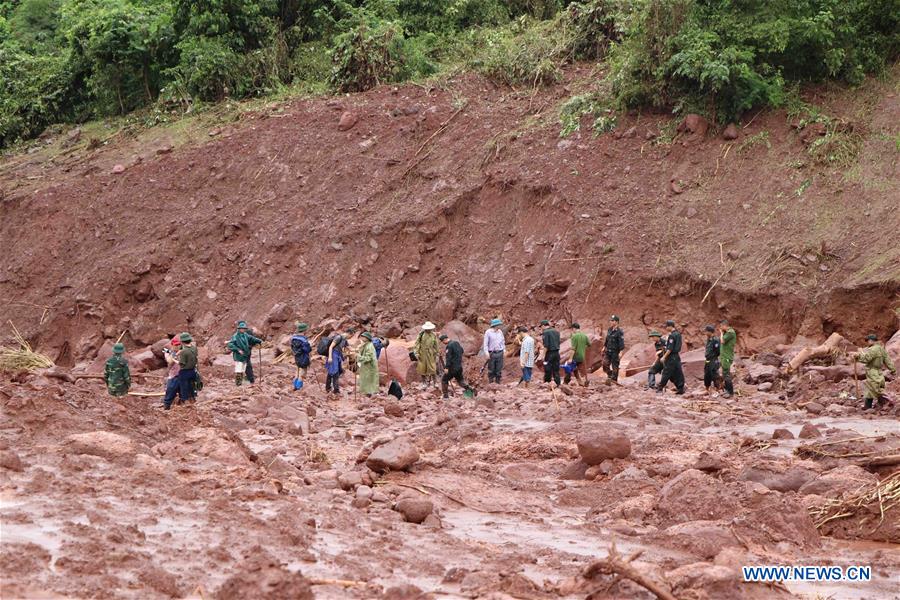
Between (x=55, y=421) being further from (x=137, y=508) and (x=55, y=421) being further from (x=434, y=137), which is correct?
(x=434, y=137)

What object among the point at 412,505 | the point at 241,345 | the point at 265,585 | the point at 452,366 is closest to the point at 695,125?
the point at 452,366

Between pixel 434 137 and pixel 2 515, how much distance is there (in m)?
20.9

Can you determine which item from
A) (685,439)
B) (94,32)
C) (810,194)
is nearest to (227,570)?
(685,439)

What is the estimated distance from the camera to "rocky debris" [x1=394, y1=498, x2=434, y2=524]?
27.0 ft

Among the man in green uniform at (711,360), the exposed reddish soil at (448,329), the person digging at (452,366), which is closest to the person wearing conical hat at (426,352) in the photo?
the exposed reddish soil at (448,329)

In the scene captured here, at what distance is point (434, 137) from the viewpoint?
88.1ft

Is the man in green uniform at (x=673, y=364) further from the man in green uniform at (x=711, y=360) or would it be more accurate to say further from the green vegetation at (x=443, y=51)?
the green vegetation at (x=443, y=51)

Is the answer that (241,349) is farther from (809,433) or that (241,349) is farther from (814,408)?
(809,433)

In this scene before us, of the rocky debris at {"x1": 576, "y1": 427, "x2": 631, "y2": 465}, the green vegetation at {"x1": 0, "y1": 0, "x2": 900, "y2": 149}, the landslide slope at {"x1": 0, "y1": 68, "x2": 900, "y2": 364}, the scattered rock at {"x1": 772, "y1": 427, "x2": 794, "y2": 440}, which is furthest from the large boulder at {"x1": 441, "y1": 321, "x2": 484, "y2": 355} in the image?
the rocky debris at {"x1": 576, "y1": 427, "x2": 631, "y2": 465}

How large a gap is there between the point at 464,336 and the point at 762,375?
19.6ft

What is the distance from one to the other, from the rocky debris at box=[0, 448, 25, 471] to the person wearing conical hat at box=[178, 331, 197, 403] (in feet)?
18.8

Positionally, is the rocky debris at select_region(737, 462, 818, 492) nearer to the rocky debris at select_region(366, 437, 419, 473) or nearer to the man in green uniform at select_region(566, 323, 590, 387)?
the rocky debris at select_region(366, 437, 419, 473)

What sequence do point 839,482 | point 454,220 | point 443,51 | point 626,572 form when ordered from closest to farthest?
point 626,572 → point 839,482 → point 454,220 → point 443,51

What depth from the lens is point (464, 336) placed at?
21375 mm
